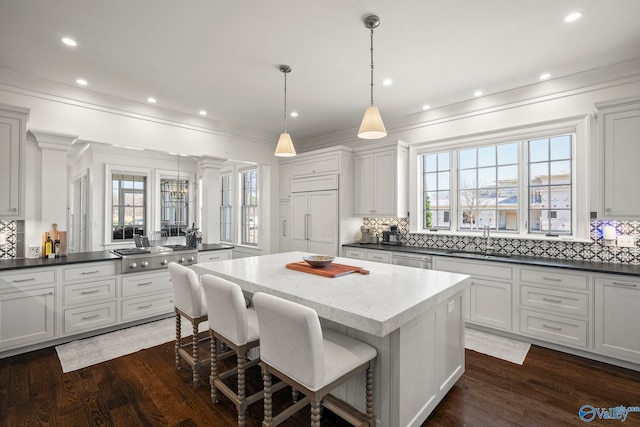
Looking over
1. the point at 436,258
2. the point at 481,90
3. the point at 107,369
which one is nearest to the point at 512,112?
the point at 481,90

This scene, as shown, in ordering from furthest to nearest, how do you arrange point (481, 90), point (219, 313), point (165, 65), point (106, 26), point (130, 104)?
point (130, 104)
point (481, 90)
point (165, 65)
point (106, 26)
point (219, 313)

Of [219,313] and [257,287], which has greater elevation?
[257,287]

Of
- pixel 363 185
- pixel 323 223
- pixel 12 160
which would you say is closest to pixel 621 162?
pixel 363 185

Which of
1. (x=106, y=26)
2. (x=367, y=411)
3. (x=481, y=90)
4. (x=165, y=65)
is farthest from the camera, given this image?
(x=481, y=90)

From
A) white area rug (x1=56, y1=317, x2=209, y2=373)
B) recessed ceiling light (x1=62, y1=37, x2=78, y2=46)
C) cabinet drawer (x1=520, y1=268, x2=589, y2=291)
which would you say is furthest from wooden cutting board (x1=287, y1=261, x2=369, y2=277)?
recessed ceiling light (x1=62, y1=37, x2=78, y2=46)

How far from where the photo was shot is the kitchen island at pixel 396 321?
5.45ft

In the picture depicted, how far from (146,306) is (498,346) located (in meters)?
4.25

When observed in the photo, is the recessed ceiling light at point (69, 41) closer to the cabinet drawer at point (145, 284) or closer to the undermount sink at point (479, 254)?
the cabinet drawer at point (145, 284)

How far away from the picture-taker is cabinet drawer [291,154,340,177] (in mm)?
5090

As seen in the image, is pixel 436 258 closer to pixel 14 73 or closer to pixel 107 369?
pixel 107 369

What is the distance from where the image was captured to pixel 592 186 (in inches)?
132

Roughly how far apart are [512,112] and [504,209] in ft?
4.07

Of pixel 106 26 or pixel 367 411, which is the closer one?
pixel 367 411

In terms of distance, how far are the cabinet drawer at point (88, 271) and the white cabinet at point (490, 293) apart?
4.24 metres
